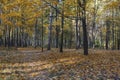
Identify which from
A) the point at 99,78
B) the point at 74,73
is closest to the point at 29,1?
the point at 74,73

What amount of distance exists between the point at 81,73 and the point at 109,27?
173 ft

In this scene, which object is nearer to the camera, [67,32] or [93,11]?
[93,11]

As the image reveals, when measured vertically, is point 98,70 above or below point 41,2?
below

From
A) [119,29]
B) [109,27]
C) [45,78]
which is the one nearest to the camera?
[45,78]

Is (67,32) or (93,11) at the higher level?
(93,11)

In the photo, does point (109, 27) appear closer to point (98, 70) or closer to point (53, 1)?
point (53, 1)

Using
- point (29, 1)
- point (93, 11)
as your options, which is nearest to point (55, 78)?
point (29, 1)

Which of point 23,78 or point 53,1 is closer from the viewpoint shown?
point 23,78

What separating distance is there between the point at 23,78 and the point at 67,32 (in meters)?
54.4

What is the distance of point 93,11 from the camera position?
54.1 metres

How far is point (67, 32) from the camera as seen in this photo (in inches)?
2606

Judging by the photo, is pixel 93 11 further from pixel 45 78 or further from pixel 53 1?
pixel 45 78

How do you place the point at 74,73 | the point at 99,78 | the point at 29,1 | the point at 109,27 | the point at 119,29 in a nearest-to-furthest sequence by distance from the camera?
the point at 99,78 < the point at 74,73 < the point at 29,1 < the point at 119,29 < the point at 109,27

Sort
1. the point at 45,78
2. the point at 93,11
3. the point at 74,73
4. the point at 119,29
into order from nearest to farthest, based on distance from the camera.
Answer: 1. the point at 45,78
2. the point at 74,73
3. the point at 93,11
4. the point at 119,29
